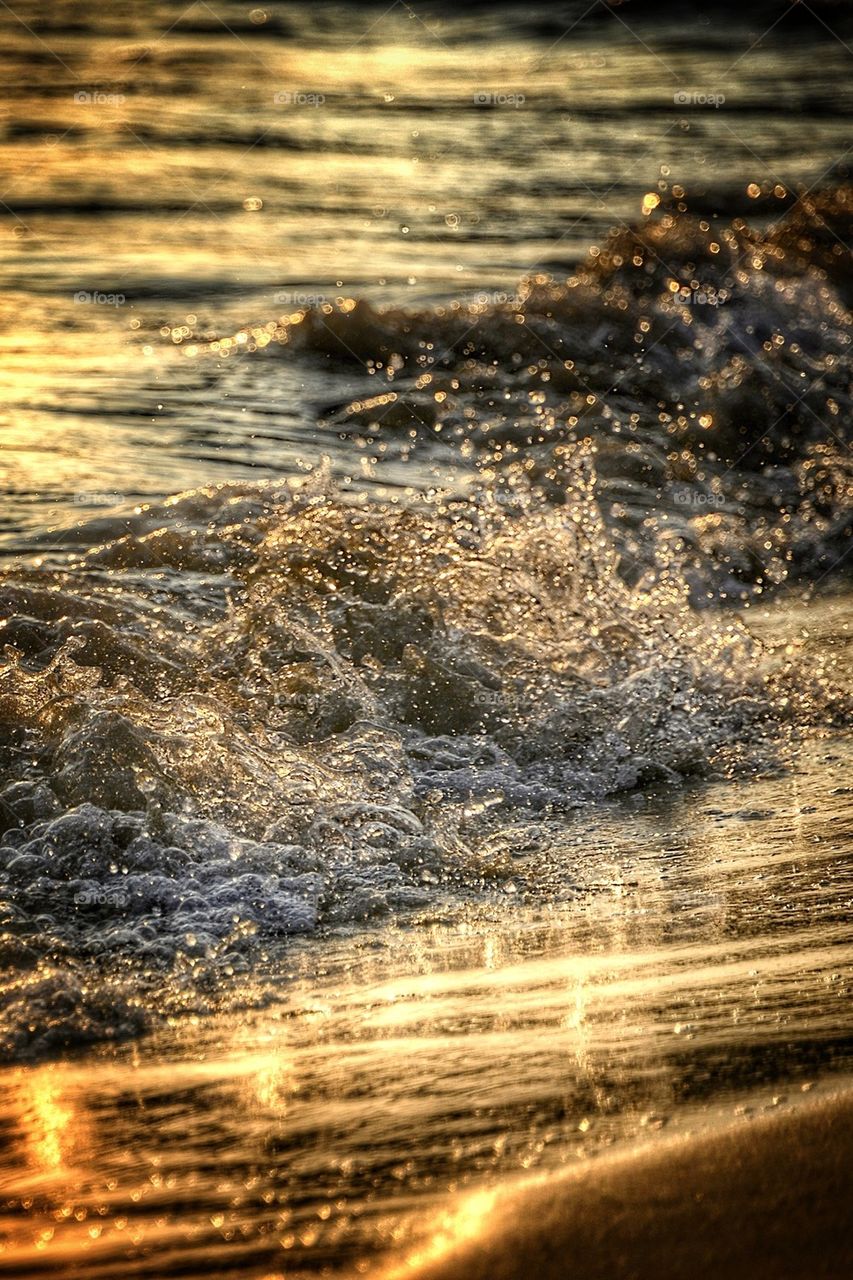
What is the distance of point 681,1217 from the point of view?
2.10 meters

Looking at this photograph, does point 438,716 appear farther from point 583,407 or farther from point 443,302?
point 443,302

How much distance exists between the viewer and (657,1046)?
261 centimetres

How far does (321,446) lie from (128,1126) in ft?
15.4

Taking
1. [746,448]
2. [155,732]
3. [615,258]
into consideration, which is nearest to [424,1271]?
[155,732]

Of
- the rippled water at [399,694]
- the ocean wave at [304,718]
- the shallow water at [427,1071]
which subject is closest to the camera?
the shallow water at [427,1071]

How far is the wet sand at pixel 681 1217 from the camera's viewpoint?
2.01 meters

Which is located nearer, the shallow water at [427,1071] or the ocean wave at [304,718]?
the shallow water at [427,1071]

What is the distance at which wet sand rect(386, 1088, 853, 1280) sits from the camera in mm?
2008

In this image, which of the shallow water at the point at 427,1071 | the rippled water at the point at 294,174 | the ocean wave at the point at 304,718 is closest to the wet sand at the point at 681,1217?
the shallow water at the point at 427,1071

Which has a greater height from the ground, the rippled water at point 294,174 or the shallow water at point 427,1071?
the rippled water at point 294,174

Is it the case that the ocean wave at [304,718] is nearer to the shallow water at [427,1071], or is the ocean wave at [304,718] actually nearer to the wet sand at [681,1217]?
the shallow water at [427,1071]

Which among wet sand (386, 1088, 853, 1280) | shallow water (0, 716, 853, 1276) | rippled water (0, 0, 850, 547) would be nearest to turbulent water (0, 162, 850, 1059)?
shallow water (0, 716, 853, 1276)

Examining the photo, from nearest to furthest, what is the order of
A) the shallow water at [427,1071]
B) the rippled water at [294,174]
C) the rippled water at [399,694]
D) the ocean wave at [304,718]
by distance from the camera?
the shallow water at [427,1071] → the rippled water at [399,694] → the ocean wave at [304,718] → the rippled water at [294,174]

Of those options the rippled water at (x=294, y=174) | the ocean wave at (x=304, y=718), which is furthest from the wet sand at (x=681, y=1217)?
the rippled water at (x=294, y=174)
